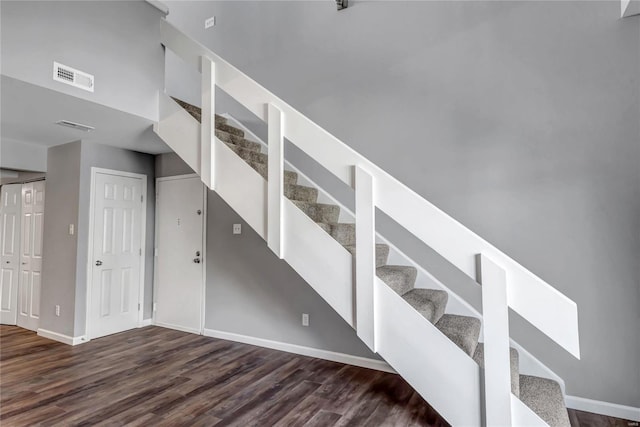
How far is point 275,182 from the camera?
252cm

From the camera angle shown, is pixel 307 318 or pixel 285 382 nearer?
pixel 285 382

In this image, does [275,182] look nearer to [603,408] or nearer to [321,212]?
[321,212]

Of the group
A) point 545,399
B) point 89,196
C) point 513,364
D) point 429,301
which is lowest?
point 545,399

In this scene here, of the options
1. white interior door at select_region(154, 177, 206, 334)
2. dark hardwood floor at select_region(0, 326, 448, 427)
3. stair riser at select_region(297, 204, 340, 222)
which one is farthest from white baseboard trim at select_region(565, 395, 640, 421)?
white interior door at select_region(154, 177, 206, 334)

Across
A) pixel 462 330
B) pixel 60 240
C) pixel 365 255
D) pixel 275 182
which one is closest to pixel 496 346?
pixel 462 330

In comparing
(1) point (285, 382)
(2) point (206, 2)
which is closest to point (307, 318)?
(1) point (285, 382)

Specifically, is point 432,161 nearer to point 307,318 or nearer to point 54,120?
point 307,318

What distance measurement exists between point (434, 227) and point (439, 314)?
0.91 meters

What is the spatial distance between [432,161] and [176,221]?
3.37 m

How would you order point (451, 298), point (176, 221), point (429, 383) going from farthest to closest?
point (176, 221) → point (451, 298) → point (429, 383)

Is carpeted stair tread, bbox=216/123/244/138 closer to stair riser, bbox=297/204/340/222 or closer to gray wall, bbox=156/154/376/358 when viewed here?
gray wall, bbox=156/154/376/358

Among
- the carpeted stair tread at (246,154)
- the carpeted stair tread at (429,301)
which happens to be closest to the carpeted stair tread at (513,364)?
the carpeted stair tread at (429,301)

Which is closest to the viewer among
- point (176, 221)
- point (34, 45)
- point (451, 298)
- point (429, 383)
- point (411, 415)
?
point (429, 383)

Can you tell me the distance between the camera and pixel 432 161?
10.0ft
